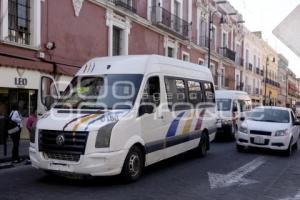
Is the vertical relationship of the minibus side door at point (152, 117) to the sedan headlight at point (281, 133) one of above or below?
above

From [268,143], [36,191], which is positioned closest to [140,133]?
[36,191]

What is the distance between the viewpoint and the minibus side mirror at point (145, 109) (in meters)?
8.47

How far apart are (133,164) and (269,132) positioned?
6114 millimetres

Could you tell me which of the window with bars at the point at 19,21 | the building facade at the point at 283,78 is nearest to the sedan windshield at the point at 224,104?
the window with bars at the point at 19,21

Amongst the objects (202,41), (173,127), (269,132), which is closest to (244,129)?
(269,132)

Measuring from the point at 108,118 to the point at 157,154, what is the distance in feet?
6.24

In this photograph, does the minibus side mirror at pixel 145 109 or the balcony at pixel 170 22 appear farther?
the balcony at pixel 170 22

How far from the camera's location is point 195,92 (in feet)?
38.9

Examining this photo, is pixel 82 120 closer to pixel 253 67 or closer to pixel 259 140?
pixel 259 140

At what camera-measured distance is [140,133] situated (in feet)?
27.6

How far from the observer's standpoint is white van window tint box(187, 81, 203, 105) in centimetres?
1145

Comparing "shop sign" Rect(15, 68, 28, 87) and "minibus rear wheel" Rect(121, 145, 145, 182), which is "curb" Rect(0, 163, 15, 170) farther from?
"shop sign" Rect(15, 68, 28, 87)

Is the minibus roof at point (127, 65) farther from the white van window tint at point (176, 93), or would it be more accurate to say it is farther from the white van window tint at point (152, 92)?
the white van window tint at point (176, 93)

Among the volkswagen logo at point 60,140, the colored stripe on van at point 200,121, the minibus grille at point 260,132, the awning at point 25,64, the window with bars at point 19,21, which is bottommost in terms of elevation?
the minibus grille at point 260,132
